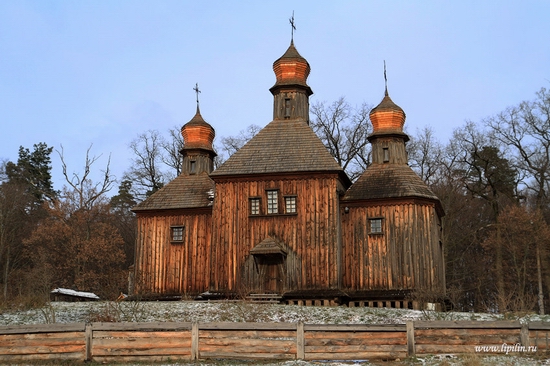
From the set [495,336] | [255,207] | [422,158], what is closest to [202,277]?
[255,207]

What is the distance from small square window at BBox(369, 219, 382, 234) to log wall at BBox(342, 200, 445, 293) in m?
0.14

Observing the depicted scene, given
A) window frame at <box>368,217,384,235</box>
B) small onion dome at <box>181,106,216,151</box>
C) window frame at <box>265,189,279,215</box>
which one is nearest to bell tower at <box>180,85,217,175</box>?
small onion dome at <box>181,106,216,151</box>

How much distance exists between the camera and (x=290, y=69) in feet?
97.7

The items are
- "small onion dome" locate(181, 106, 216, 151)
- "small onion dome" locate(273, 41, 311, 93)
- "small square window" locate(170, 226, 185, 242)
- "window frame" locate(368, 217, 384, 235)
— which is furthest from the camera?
"small onion dome" locate(181, 106, 216, 151)

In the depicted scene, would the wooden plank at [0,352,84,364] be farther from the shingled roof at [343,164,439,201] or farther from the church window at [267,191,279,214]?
the shingled roof at [343,164,439,201]

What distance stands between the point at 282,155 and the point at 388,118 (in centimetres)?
572

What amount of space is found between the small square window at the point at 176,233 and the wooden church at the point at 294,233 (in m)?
0.04

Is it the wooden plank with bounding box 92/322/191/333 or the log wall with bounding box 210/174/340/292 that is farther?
the log wall with bounding box 210/174/340/292

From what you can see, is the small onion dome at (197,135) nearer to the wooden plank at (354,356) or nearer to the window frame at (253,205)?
the window frame at (253,205)

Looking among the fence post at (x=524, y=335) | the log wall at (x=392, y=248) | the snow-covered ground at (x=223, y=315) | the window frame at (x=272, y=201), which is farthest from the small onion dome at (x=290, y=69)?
the fence post at (x=524, y=335)

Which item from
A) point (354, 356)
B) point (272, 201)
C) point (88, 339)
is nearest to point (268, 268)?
point (272, 201)

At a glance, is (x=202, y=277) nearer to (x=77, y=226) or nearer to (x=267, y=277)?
(x=267, y=277)

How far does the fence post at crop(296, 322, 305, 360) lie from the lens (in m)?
14.7

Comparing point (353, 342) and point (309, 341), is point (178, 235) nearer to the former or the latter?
point (309, 341)
